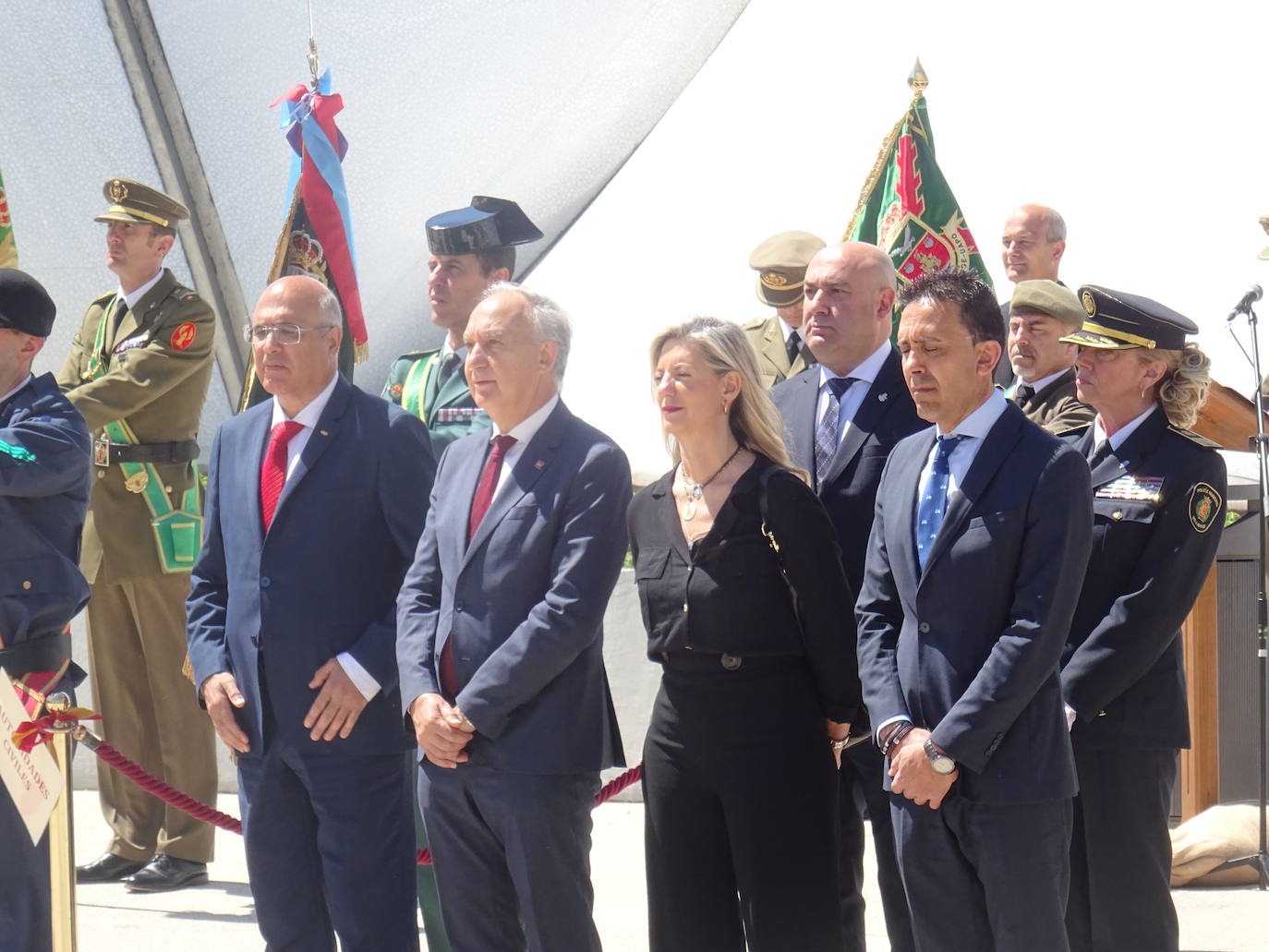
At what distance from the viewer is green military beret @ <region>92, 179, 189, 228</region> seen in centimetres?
527

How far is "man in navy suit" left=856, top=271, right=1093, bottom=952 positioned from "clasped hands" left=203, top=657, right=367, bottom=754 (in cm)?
113

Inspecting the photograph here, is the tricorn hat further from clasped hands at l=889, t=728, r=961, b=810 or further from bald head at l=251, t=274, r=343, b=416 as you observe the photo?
clasped hands at l=889, t=728, r=961, b=810

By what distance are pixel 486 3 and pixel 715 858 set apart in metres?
5.24

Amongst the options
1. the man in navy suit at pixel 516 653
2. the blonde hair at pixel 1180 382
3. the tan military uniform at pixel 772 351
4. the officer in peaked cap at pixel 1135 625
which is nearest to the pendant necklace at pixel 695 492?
the man in navy suit at pixel 516 653

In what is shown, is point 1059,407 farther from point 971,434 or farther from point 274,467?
point 274,467

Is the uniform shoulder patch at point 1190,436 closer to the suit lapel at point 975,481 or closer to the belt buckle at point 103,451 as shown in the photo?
the suit lapel at point 975,481

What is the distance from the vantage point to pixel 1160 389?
138 inches

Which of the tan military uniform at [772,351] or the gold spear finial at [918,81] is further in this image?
the gold spear finial at [918,81]

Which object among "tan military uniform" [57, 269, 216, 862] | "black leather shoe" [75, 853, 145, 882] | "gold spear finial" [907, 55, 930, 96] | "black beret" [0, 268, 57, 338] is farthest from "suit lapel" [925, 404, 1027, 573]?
"black leather shoe" [75, 853, 145, 882]

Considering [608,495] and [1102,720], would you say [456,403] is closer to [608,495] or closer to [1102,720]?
[608,495]

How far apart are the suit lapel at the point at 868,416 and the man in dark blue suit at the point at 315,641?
3.10 feet

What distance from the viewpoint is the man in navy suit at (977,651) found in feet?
9.48

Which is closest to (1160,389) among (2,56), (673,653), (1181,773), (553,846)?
(673,653)

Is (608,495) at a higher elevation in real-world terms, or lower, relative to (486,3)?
lower
